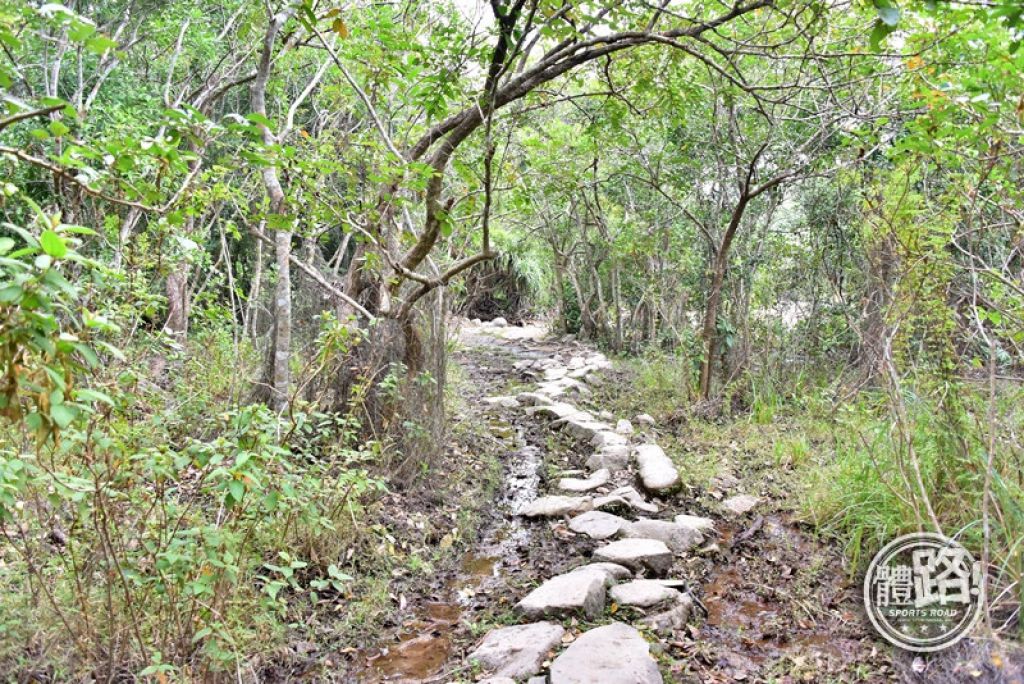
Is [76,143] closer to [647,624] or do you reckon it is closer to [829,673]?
[647,624]

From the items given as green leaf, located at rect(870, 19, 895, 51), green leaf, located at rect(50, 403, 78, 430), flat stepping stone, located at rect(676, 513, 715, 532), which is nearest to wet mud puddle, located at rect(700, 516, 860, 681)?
flat stepping stone, located at rect(676, 513, 715, 532)

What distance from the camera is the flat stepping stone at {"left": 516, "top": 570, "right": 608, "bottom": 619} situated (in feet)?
10.1

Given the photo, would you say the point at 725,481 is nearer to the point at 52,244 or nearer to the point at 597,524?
the point at 597,524

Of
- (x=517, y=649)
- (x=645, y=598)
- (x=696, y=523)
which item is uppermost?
(x=696, y=523)

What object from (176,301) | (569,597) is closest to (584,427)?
(569,597)

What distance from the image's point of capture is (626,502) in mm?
4480

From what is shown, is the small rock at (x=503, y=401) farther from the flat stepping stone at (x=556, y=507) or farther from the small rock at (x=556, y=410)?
the flat stepping stone at (x=556, y=507)

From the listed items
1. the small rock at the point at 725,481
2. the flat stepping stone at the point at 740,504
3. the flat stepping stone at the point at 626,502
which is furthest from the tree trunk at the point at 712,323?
the flat stepping stone at the point at 626,502

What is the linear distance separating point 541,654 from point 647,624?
572mm

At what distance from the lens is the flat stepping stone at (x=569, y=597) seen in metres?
3.09

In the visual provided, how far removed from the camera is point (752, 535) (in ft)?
13.4

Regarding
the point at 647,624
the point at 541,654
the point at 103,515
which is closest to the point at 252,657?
the point at 103,515

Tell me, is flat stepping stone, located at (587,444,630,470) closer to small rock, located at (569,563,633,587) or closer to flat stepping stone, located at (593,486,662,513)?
flat stepping stone, located at (593,486,662,513)

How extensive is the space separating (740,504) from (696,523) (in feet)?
1.73
